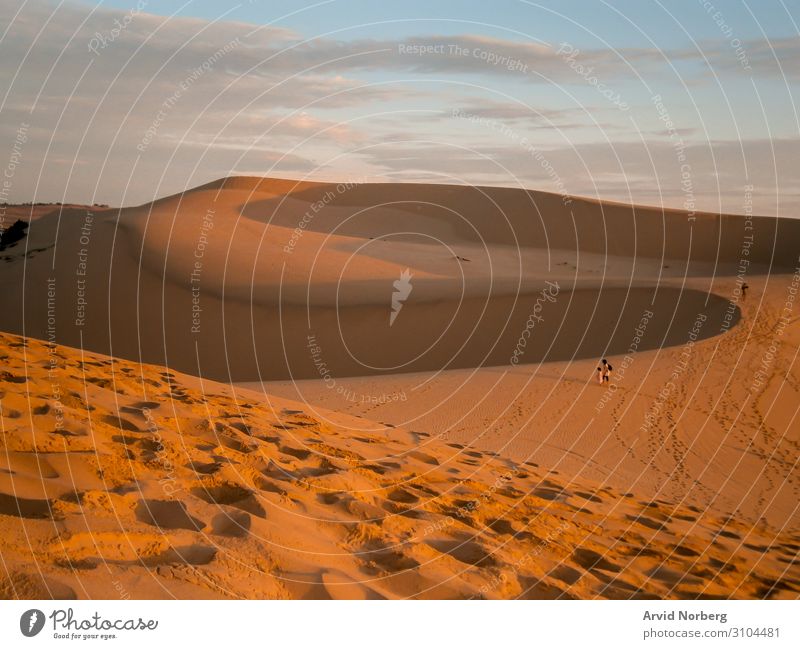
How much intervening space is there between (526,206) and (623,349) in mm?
49628

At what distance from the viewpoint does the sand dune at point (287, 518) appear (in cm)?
507

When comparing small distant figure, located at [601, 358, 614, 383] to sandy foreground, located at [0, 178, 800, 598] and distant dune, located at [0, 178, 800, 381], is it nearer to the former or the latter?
sandy foreground, located at [0, 178, 800, 598]

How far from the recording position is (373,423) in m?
11.4

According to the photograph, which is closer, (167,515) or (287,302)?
(167,515)

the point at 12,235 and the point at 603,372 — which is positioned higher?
the point at 12,235

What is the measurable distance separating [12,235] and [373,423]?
29.8 m

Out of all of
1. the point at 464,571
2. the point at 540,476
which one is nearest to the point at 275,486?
the point at 464,571

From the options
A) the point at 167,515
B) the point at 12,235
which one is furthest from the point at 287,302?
the point at 167,515
